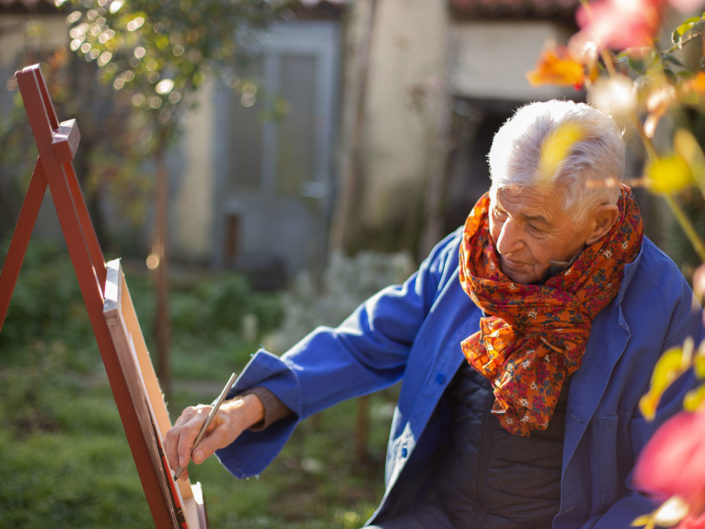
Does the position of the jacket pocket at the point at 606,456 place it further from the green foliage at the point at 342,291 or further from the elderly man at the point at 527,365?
the green foliage at the point at 342,291

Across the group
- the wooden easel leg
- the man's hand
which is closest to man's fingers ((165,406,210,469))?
the man's hand

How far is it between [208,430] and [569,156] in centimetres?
102

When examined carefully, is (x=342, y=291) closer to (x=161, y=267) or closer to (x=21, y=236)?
(x=161, y=267)

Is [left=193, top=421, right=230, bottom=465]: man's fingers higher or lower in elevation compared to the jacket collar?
lower

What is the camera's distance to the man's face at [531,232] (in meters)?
1.71

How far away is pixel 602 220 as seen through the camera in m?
1.78

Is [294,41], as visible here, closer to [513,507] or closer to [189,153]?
[189,153]

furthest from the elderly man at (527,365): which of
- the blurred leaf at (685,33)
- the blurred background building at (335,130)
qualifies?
the blurred background building at (335,130)

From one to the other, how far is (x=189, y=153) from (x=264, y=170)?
88 centimetres

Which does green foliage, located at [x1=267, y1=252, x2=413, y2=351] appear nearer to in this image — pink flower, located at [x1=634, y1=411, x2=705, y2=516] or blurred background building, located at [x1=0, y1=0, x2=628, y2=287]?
blurred background building, located at [x1=0, y1=0, x2=628, y2=287]

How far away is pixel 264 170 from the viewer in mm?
8977

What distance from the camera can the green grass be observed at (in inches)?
139

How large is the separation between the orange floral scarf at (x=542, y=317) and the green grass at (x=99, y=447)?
1.79 meters

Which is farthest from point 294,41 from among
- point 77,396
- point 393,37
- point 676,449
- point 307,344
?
point 676,449
